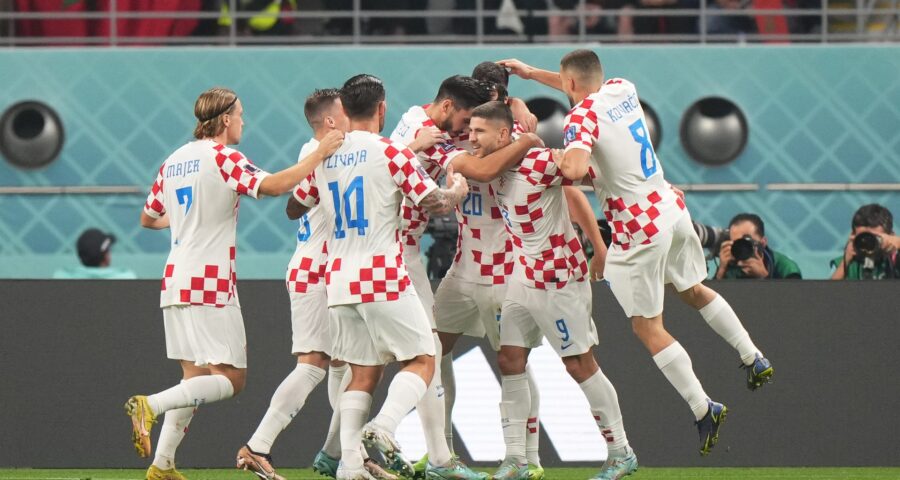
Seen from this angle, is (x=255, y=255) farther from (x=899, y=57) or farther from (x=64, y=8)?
(x=899, y=57)

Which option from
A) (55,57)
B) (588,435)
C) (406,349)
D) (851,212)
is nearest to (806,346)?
(588,435)

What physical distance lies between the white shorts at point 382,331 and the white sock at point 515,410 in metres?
0.87

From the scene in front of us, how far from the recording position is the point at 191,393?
7234 mm

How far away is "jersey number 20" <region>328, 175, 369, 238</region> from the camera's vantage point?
7.02 meters

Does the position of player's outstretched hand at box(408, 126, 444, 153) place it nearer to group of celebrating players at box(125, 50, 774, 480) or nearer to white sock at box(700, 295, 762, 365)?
group of celebrating players at box(125, 50, 774, 480)

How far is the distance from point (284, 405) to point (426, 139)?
1.63m

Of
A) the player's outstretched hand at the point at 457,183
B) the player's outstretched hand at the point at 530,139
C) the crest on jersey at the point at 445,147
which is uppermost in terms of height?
the player's outstretched hand at the point at 530,139

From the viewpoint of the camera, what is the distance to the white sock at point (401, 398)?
6.95 meters

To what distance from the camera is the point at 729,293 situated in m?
9.29

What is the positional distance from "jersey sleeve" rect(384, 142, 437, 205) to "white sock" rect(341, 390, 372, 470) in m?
1.06

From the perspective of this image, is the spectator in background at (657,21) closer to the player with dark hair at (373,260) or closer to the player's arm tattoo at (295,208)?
the player's arm tattoo at (295,208)

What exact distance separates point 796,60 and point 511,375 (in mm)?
8130

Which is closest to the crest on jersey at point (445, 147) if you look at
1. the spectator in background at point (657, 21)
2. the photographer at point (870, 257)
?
the photographer at point (870, 257)

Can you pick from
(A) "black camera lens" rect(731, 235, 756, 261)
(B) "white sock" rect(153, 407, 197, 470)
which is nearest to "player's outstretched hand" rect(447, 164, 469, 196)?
(B) "white sock" rect(153, 407, 197, 470)
